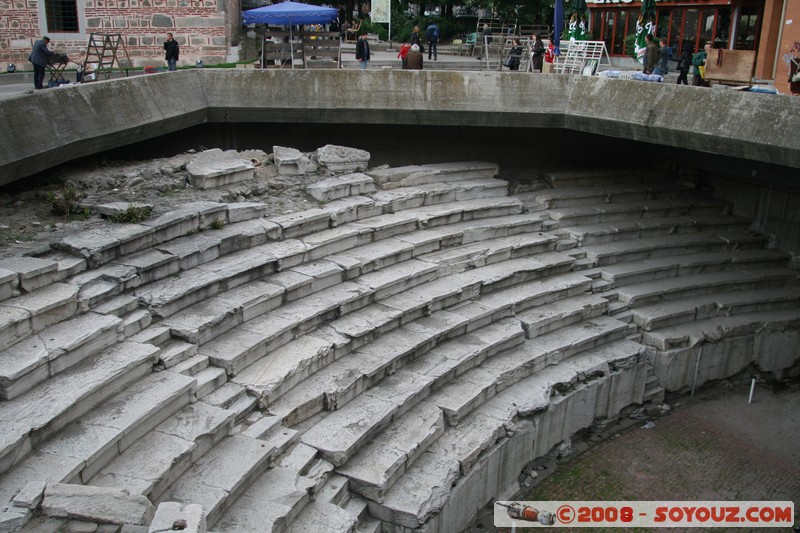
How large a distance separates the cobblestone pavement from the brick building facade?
12548mm

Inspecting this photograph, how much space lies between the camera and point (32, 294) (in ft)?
24.5

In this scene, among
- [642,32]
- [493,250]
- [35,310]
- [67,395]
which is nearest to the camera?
[67,395]

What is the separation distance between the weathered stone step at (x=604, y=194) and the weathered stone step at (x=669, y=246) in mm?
1072

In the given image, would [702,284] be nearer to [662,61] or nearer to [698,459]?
[698,459]

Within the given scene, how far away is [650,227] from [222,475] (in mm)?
9413

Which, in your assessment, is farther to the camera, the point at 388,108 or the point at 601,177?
the point at 601,177

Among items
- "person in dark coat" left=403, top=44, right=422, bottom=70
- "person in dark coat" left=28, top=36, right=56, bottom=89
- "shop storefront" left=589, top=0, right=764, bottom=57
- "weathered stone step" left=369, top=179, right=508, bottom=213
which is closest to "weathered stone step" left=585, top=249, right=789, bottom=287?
"weathered stone step" left=369, top=179, right=508, bottom=213

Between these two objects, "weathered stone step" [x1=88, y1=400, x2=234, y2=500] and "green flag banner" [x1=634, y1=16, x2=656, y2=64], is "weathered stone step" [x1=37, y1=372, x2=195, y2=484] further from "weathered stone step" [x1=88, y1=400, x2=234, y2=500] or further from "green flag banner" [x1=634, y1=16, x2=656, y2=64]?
"green flag banner" [x1=634, y1=16, x2=656, y2=64]

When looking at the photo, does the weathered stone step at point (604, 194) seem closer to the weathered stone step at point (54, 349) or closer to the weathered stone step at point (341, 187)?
the weathered stone step at point (341, 187)

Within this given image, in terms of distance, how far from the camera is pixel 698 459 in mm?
10273

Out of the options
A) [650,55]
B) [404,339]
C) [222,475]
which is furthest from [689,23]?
[222,475]

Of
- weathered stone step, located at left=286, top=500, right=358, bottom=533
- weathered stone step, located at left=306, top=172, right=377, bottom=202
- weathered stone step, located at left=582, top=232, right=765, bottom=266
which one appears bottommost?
weathered stone step, located at left=286, top=500, right=358, bottom=533

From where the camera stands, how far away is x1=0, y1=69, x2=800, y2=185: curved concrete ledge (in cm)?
970

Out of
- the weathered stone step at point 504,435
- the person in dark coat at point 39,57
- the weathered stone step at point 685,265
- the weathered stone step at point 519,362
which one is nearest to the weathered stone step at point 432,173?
the weathered stone step at point 685,265
